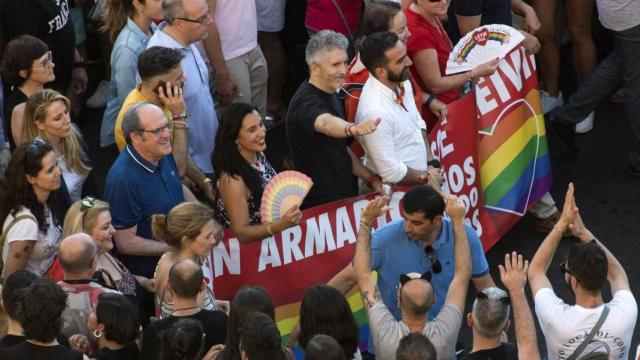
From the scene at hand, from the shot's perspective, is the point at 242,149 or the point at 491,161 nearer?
the point at 242,149

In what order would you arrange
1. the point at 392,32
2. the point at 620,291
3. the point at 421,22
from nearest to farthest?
the point at 620,291
the point at 392,32
the point at 421,22

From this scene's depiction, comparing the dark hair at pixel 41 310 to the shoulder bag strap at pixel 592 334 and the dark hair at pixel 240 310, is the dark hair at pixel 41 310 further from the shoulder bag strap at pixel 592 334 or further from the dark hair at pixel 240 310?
the shoulder bag strap at pixel 592 334

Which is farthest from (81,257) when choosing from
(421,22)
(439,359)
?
(421,22)

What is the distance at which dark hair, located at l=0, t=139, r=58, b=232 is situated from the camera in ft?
21.1

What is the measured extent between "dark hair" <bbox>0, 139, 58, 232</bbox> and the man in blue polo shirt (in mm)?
1683

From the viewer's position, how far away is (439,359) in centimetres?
559

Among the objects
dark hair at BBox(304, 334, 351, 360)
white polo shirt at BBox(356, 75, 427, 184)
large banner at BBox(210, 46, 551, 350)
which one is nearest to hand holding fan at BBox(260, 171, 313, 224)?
large banner at BBox(210, 46, 551, 350)

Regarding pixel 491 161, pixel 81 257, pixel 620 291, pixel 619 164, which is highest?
pixel 81 257

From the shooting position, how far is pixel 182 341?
5371mm

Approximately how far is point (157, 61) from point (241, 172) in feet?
2.80

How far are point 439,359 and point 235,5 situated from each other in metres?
3.78

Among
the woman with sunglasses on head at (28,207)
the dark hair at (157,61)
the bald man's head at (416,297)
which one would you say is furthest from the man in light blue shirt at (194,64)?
the bald man's head at (416,297)

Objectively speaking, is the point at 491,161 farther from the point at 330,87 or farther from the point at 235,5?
the point at 235,5

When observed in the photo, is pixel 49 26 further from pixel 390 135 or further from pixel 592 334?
pixel 592 334
